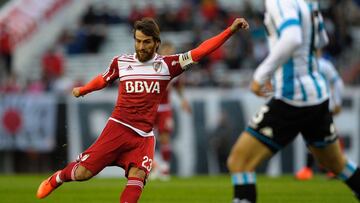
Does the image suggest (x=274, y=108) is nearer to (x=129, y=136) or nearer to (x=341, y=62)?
(x=129, y=136)

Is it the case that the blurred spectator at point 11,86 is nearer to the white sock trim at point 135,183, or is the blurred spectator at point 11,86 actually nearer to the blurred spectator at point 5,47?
the blurred spectator at point 5,47

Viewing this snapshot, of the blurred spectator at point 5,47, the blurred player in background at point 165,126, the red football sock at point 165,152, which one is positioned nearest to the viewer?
the blurred player in background at point 165,126

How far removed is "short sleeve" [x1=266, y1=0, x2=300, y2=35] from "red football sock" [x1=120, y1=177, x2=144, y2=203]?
186 centimetres

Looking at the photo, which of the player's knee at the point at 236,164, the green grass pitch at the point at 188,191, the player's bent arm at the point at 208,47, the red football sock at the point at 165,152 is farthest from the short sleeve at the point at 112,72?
the red football sock at the point at 165,152

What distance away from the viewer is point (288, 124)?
8.44m

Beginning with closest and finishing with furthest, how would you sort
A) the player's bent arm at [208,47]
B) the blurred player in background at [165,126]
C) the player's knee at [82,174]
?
the player's bent arm at [208,47] → the player's knee at [82,174] → the blurred player in background at [165,126]

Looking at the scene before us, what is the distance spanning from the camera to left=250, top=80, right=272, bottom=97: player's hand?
8.06 meters

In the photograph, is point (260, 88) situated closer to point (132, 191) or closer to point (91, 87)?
point (132, 191)

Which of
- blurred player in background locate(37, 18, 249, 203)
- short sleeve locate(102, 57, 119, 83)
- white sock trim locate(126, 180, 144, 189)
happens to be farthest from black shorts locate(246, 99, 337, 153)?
short sleeve locate(102, 57, 119, 83)

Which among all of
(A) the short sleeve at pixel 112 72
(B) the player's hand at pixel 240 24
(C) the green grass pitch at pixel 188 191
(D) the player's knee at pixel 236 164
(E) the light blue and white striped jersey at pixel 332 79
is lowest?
(C) the green grass pitch at pixel 188 191

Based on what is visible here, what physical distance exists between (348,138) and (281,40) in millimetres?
11921

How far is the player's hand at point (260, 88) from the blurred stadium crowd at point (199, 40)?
13399 millimetres

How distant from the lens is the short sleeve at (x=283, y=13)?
27.0 ft

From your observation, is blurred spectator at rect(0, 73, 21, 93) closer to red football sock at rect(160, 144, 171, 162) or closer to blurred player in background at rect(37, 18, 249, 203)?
red football sock at rect(160, 144, 171, 162)
